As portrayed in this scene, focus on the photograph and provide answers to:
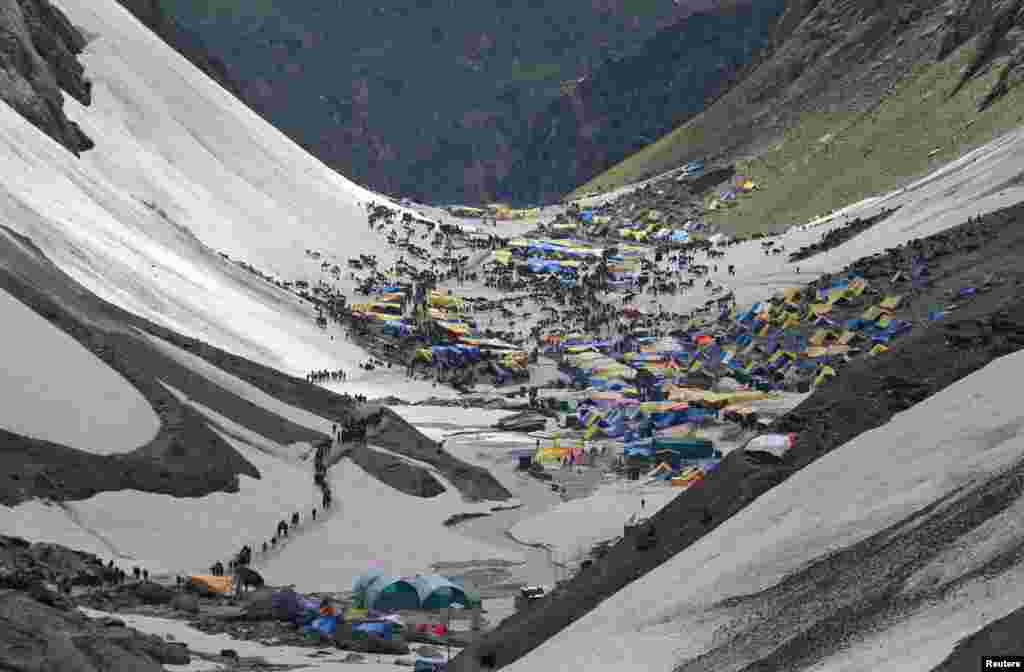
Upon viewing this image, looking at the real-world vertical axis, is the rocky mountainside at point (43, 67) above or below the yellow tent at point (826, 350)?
above

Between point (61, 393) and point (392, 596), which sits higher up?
point (61, 393)

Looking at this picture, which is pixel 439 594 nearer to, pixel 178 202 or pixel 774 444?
pixel 774 444

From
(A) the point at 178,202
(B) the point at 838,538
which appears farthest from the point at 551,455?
(A) the point at 178,202

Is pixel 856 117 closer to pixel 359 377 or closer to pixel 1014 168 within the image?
pixel 1014 168

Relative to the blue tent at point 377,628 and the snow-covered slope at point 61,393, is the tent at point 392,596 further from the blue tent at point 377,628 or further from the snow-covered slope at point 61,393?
the snow-covered slope at point 61,393

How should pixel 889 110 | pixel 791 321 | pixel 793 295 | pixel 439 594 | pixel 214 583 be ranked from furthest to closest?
pixel 889 110, pixel 793 295, pixel 791 321, pixel 439 594, pixel 214 583

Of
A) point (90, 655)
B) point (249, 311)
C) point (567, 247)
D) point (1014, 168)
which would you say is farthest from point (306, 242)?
point (90, 655)

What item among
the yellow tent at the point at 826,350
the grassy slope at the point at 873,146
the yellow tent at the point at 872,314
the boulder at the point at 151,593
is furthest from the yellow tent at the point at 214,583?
the grassy slope at the point at 873,146
